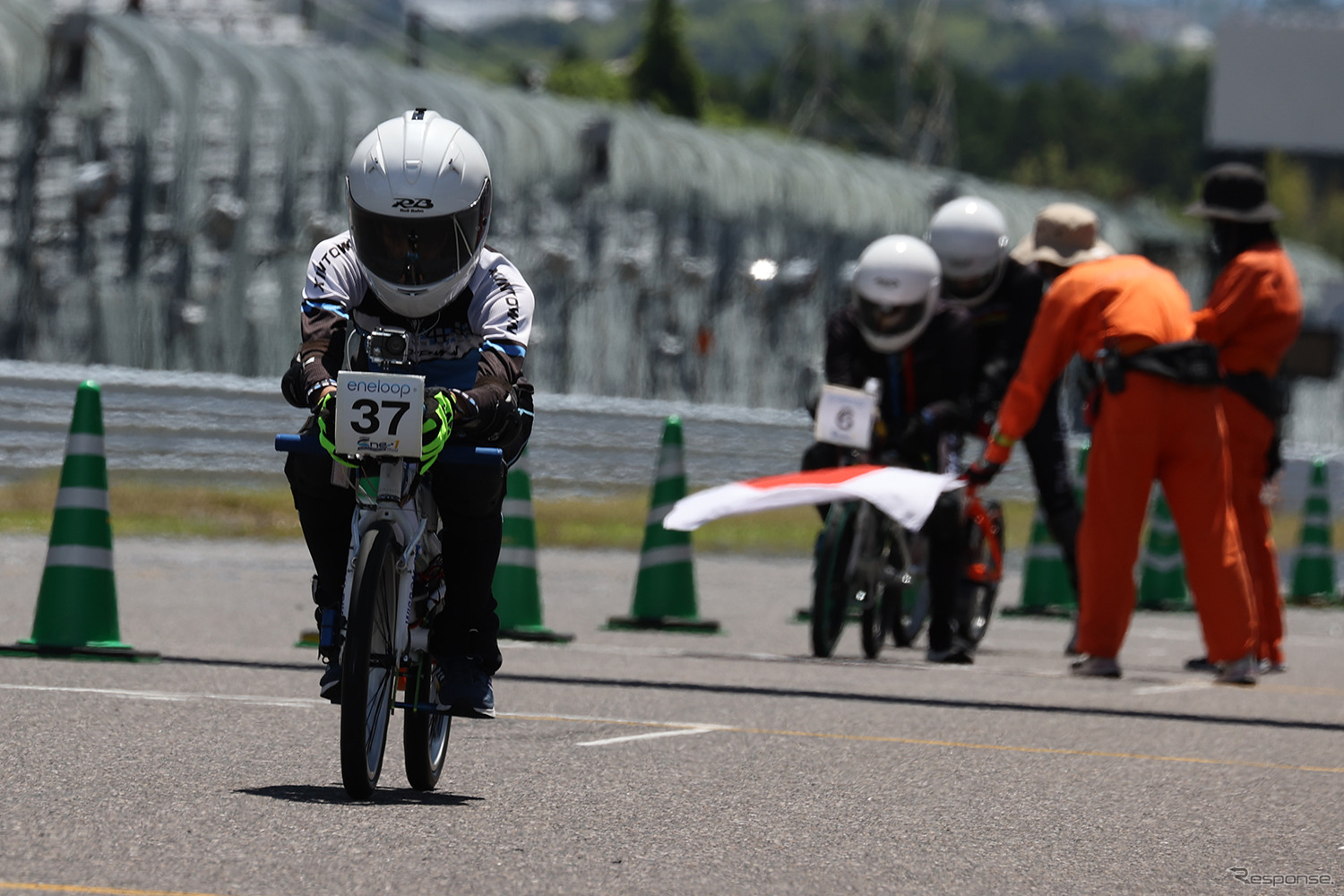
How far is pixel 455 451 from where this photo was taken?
570 centimetres

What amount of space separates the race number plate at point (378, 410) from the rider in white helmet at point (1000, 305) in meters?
6.00

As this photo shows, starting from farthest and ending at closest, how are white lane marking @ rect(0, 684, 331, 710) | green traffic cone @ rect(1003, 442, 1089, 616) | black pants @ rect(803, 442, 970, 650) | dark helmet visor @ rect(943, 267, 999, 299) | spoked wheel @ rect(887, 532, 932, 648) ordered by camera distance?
green traffic cone @ rect(1003, 442, 1089, 616)
dark helmet visor @ rect(943, 267, 999, 299)
spoked wheel @ rect(887, 532, 932, 648)
black pants @ rect(803, 442, 970, 650)
white lane marking @ rect(0, 684, 331, 710)

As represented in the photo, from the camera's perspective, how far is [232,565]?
14531 millimetres

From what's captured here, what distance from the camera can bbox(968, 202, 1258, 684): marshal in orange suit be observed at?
32.8 ft

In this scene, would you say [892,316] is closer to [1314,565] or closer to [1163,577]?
[1163,577]

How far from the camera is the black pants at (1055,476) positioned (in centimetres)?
1129

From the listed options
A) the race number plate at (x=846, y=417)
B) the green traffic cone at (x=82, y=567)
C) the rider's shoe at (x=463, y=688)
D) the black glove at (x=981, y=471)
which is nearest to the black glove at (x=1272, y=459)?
the black glove at (x=981, y=471)

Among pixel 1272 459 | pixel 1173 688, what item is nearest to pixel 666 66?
pixel 1272 459

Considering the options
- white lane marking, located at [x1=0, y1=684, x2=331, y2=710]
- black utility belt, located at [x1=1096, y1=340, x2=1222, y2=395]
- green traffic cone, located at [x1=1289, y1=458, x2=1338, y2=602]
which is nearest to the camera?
white lane marking, located at [x1=0, y1=684, x2=331, y2=710]

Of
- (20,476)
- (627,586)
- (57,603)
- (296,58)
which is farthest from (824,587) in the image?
(296,58)

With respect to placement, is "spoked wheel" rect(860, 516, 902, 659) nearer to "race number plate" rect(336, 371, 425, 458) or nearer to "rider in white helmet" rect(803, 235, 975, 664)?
"rider in white helmet" rect(803, 235, 975, 664)

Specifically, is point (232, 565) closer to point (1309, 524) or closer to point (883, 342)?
point (883, 342)

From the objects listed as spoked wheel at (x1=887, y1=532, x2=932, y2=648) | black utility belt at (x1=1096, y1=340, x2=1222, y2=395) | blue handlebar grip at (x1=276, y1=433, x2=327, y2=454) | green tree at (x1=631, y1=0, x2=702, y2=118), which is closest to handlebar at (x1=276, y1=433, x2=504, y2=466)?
blue handlebar grip at (x1=276, y1=433, x2=327, y2=454)

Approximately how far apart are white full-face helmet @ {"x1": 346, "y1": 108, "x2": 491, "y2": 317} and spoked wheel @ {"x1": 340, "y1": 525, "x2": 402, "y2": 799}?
622 millimetres
